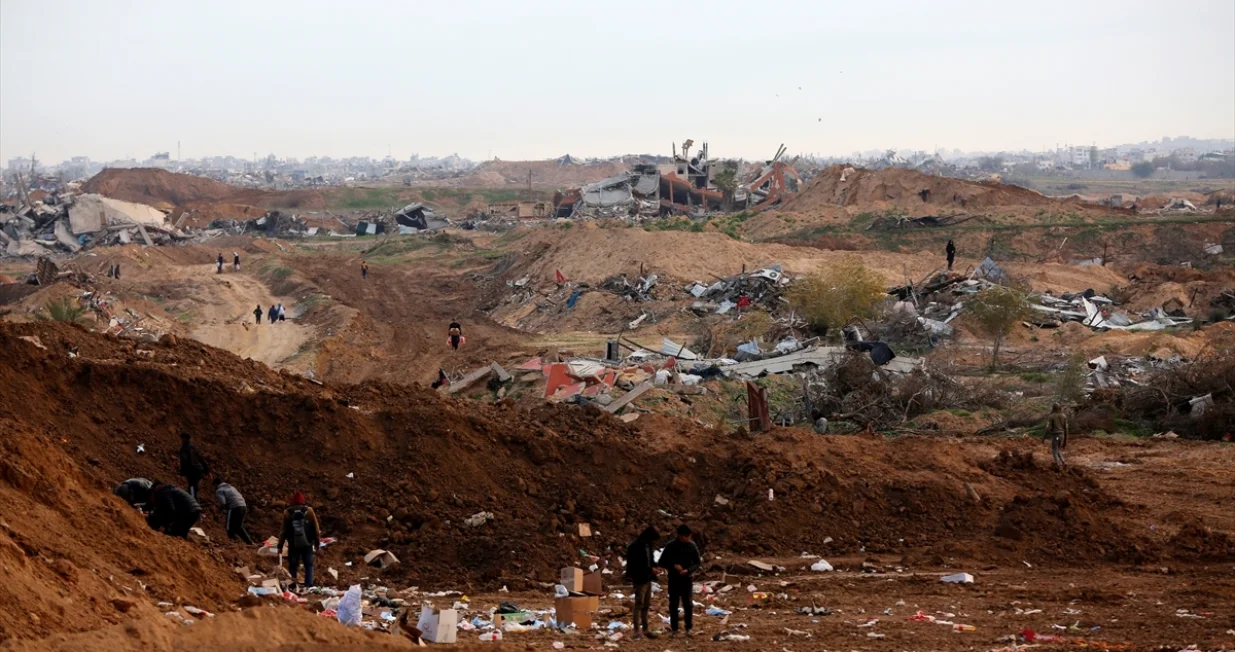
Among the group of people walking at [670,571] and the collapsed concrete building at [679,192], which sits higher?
the collapsed concrete building at [679,192]

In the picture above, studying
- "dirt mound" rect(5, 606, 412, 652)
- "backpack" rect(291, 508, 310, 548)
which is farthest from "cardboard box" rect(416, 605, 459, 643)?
"backpack" rect(291, 508, 310, 548)

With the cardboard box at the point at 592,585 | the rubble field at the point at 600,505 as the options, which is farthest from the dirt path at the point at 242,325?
the cardboard box at the point at 592,585

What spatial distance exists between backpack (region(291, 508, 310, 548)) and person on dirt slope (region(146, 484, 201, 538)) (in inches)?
38.0

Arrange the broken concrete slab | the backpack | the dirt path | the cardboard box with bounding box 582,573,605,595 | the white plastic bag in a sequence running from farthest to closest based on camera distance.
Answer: the dirt path → the broken concrete slab → the cardboard box with bounding box 582,573,605,595 → the backpack → the white plastic bag

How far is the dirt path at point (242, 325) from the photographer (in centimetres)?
2825

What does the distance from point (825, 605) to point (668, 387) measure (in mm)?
8669

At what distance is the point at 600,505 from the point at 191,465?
4070 millimetres

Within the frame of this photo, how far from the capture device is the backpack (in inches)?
405

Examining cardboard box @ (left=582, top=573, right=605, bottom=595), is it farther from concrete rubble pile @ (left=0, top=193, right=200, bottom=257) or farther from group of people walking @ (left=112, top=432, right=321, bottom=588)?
concrete rubble pile @ (left=0, top=193, right=200, bottom=257)

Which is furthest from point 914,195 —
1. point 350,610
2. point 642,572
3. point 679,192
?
point 350,610

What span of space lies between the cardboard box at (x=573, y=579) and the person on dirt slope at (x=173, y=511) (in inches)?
128

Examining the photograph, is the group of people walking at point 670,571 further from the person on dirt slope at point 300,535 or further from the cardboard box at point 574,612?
the person on dirt slope at point 300,535

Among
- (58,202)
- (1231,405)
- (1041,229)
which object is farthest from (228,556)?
(58,202)

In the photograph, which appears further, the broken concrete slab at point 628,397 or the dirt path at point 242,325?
the dirt path at point 242,325
